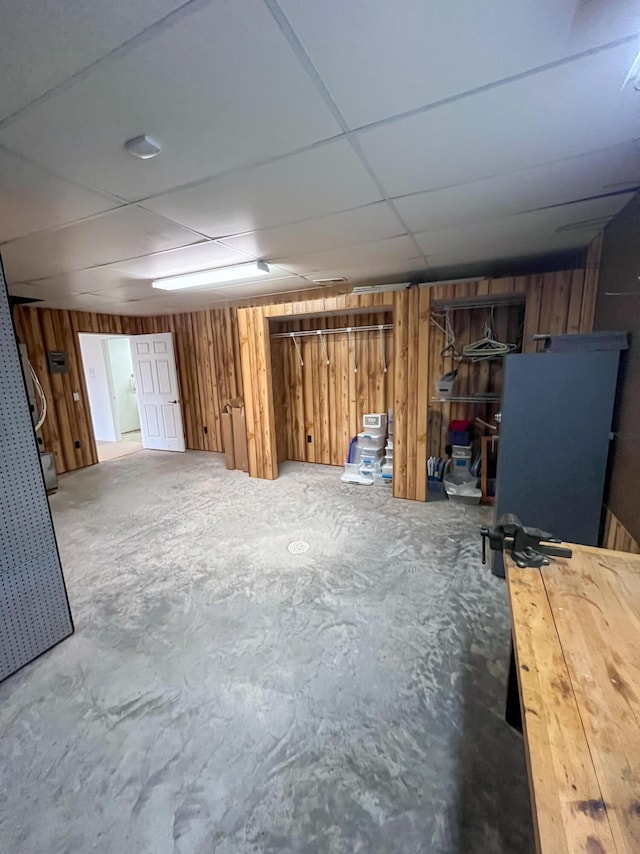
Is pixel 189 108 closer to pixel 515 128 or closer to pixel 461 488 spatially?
pixel 515 128

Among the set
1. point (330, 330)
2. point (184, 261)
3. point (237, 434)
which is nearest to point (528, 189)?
point (184, 261)

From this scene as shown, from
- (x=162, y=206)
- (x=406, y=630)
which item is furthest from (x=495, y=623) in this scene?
(x=162, y=206)

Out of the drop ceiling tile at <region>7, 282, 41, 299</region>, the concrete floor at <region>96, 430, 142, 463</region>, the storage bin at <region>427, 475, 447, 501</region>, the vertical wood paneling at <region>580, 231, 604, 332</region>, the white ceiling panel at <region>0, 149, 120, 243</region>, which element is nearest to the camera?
the white ceiling panel at <region>0, 149, 120, 243</region>

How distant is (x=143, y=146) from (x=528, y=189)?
193 cm

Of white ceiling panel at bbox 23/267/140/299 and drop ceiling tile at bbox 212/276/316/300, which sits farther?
drop ceiling tile at bbox 212/276/316/300

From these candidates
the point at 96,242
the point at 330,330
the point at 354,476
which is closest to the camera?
the point at 96,242

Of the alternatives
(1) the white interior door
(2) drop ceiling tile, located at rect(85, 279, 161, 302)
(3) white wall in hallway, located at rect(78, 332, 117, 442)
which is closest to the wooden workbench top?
(2) drop ceiling tile, located at rect(85, 279, 161, 302)

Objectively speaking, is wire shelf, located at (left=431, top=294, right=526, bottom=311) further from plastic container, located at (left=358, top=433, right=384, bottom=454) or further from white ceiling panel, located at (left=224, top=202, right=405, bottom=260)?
plastic container, located at (left=358, top=433, right=384, bottom=454)

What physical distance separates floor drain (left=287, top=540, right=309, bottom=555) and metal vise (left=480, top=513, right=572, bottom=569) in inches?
74.2

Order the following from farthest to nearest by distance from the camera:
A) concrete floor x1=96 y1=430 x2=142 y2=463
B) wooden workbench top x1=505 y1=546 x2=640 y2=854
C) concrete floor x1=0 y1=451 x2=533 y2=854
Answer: concrete floor x1=96 y1=430 x2=142 y2=463 → concrete floor x1=0 y1=451 x2=533 y2=854 → wooden workbench top x1=505 y1=546 x2=640 y2=854

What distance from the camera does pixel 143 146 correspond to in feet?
4.73

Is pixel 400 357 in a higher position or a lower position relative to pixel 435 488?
higher

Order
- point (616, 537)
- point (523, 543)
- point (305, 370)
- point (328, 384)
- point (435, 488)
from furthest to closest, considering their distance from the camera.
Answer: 1. point (305, 370)
2. point (328, 384)
3. point (435, 488)
4. point (616, 537)
5. point (523, 543)

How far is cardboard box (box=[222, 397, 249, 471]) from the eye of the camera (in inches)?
204
